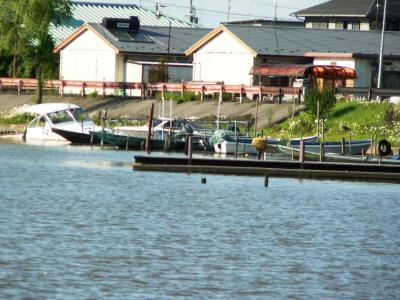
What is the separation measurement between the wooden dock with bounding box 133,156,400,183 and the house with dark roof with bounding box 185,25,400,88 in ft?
122

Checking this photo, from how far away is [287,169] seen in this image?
171 ft

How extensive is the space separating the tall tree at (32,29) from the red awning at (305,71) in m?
14.8

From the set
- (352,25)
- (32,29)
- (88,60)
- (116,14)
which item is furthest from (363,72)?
(116,14)

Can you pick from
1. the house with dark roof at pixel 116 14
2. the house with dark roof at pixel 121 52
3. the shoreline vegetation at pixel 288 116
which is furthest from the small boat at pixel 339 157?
the house with dark roof at pixel 116 14

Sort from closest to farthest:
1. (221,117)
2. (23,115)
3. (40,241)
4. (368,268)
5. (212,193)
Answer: (368,268), (40,241), (212,193), (221,117), (23,115)

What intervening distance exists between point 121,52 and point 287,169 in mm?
55473

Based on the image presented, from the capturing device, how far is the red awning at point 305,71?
9031 cm

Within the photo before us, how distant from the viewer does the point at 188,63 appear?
10556 cm

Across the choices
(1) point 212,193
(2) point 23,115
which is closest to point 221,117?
(2) point 23,115

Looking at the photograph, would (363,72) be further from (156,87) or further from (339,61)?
(156,87)

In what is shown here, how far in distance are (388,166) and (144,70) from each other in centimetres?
5445

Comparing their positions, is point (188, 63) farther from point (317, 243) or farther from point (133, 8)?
point (317, 243)

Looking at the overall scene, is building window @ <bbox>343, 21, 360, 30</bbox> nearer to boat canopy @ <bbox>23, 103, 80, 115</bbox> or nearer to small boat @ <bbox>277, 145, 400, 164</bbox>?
boat canopy @ <bbox>23, 103, 80, 115</bbox>

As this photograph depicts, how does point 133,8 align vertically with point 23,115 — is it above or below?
above
